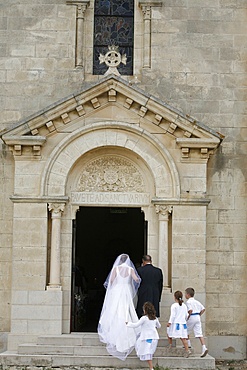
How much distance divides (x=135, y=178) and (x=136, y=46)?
3.32 meters

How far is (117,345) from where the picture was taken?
1553 cm

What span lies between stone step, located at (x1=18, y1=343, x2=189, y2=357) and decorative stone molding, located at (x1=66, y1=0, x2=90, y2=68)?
6.69 m

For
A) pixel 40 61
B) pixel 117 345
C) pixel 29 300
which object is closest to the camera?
pixel 117 345

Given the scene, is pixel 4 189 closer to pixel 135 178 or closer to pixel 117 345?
pixel 135 178

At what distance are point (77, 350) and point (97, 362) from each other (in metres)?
0.57

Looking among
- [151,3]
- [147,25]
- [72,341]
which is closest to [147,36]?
[147,25]

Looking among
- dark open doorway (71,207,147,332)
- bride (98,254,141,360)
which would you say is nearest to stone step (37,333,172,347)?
bride (98,254,141,360)

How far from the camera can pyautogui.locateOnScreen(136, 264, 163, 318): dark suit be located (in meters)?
16.3

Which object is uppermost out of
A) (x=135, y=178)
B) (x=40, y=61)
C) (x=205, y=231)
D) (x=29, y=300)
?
(x=40, y=61)

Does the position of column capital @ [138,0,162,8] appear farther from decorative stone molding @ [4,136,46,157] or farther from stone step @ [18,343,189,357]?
stone step @ [18,343,189,357]

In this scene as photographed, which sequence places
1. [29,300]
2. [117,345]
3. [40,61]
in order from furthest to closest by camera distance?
[40,61] < [29,300] < [117,345]

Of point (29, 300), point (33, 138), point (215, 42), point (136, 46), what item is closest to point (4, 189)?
point (33, 138)

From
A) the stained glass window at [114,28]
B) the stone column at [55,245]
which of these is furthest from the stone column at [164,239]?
the stained glass window at [114,28]

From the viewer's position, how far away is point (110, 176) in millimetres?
17938
